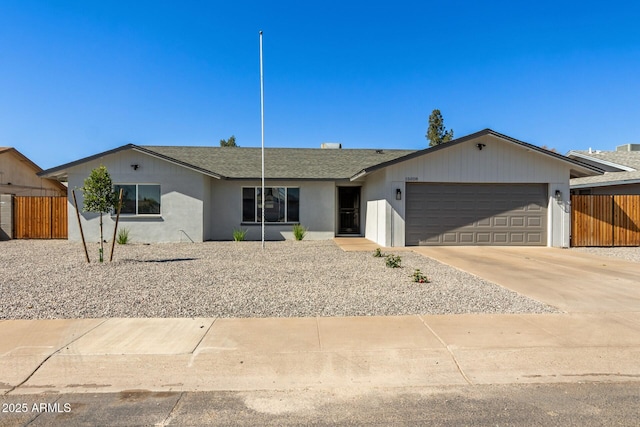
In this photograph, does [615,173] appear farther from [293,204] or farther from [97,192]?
[97,192]

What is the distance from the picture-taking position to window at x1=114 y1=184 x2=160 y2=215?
15.8m

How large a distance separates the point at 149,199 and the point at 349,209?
9.15 meters

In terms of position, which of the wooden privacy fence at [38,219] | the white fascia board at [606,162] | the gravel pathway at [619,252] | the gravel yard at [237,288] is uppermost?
the white fascia board at [606,162]

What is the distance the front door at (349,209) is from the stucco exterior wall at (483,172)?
16.0ft

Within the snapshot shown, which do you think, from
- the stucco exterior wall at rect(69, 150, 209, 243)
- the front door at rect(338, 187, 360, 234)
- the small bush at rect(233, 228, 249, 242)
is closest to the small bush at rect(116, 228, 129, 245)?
the stucco exterior wall at rect(69, 150, 209, 243)

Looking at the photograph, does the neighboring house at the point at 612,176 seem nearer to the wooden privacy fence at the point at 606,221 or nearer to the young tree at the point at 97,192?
the wooden privacy fence at the point at 606,221

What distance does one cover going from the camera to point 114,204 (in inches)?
414

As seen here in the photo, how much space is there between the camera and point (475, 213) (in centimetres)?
1432

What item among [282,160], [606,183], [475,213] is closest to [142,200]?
[282,160]

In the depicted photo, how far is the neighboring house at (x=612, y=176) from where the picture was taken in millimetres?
17420

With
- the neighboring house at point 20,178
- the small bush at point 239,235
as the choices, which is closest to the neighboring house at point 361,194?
the small bush at point 239,235

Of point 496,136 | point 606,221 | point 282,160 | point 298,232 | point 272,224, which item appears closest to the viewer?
point 496,136

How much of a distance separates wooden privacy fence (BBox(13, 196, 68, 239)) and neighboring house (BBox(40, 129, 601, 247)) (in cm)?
127

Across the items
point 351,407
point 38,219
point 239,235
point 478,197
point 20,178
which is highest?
point 20,178
